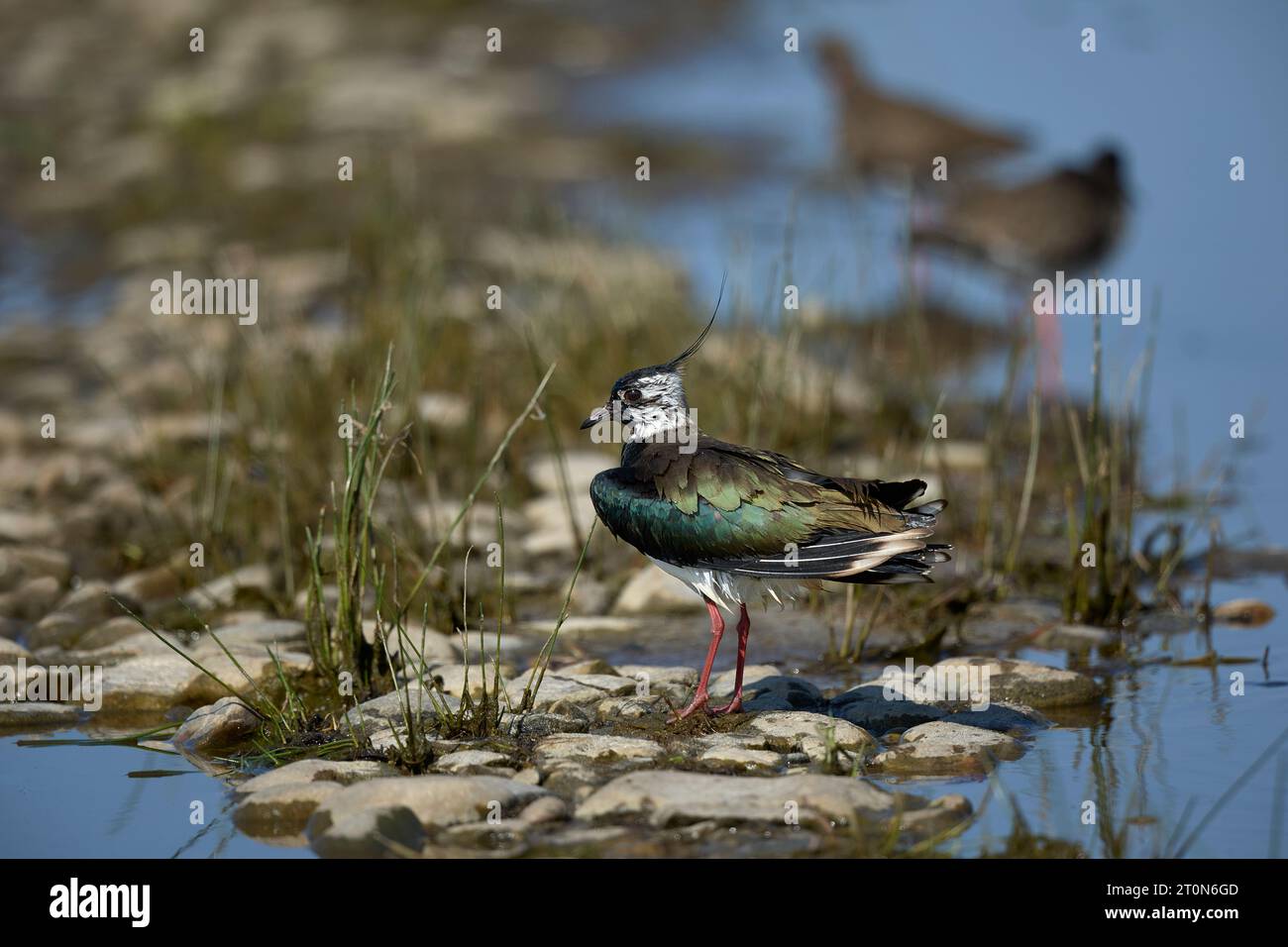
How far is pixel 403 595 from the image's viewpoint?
7.48m

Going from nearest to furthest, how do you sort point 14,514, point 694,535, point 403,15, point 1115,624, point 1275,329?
point 694,535 → point 1115,624 → point 14,514 → point 1275,329 → point 403,15

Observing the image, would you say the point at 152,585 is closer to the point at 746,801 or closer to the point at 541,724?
the point at 541,724

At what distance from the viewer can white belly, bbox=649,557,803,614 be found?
5.89m

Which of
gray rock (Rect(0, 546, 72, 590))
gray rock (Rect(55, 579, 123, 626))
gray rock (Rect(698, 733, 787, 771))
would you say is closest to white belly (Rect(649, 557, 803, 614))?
gray rock (Rect(698, 733, 787, 771))

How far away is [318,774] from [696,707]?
1.31 metres

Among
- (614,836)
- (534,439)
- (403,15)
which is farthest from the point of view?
(403,15)

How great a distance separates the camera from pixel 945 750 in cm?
561

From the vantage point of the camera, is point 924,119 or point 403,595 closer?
point 403,595

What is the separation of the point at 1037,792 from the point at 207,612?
3869 mm

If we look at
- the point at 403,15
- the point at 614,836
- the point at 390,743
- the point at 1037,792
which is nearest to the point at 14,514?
the point at 390,743

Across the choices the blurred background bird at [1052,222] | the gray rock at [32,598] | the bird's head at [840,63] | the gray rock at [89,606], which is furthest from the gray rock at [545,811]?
the bird's head at [840,63]

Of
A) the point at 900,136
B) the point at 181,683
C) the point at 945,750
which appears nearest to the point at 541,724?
the point at 945,750

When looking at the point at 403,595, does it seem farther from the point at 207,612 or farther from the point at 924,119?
the point at 924,119

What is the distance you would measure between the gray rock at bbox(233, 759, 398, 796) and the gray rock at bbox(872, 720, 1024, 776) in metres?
1.56
